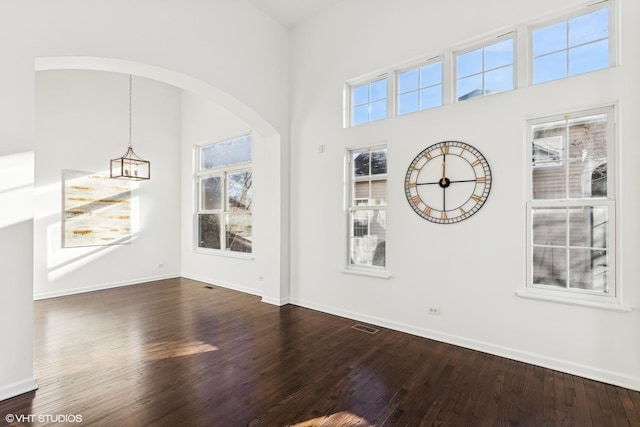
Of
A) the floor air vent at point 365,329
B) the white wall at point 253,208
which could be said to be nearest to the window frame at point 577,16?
the floor air vent at point 365,329

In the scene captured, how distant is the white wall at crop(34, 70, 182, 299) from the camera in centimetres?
511

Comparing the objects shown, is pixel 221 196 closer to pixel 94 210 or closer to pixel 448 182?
pixel 94 210

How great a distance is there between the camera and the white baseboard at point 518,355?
2.54m

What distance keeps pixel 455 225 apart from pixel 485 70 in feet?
5.48

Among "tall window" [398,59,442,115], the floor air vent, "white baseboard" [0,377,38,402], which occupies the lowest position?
the floor air vent

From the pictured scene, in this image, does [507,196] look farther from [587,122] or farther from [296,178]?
[296,178]

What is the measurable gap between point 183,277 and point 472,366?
19.5ft

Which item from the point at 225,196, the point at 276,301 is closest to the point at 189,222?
the point at 225,196

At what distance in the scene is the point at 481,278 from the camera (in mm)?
3174

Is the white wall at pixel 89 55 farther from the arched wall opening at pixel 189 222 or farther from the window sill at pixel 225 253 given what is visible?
the window sill at pixel 225 253

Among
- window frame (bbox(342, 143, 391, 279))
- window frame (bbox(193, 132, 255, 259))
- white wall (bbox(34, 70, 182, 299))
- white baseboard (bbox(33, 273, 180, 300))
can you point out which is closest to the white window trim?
window frame (bbox(342, 143, 391, 279))

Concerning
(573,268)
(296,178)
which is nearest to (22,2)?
(296,178)

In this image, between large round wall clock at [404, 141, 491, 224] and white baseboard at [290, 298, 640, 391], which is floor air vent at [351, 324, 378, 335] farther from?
large round wall clock at [404, 141, 491, 224]

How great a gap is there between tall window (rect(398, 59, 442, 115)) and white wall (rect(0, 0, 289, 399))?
1.92 metres
